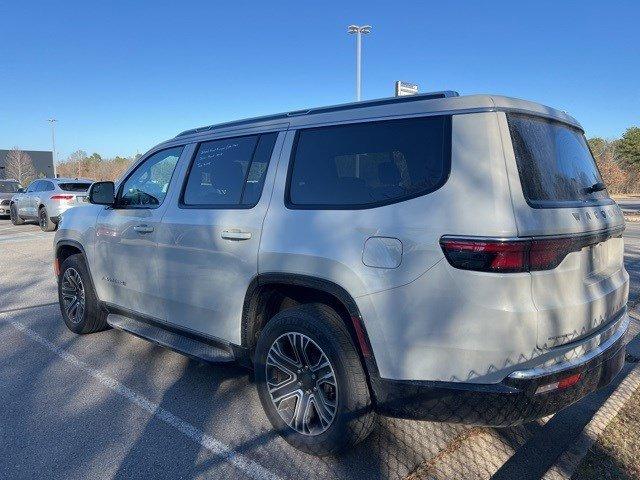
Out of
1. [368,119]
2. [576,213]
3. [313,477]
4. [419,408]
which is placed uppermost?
[368,119]

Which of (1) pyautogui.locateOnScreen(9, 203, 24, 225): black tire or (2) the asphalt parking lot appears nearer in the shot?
(2) the asphalt parking lot

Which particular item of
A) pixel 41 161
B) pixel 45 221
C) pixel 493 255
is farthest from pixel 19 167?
pixel 493 255

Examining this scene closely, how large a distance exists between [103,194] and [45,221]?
12.2m

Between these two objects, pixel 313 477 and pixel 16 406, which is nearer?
pixel 313 477

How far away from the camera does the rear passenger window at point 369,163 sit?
7.63 ft

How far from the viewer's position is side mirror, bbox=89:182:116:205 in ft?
13.6

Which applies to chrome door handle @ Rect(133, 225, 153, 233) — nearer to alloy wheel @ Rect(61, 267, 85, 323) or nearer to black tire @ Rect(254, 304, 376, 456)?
alloy wheel @ Rect(61, 267, 85, 323)

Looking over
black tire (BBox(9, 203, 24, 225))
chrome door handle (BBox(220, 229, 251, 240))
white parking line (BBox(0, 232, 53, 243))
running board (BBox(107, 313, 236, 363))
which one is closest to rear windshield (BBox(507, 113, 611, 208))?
chrome door handle (BBox(220, 229, 251, 240))

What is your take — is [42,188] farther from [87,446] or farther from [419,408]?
[419,408]

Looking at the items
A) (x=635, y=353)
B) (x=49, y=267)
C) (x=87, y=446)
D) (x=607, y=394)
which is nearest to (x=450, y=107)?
(x=607, y=394)

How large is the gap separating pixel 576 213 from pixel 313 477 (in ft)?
6.42

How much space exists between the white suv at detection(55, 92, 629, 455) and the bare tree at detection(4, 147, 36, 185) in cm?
5591

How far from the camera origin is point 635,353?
4188 mm

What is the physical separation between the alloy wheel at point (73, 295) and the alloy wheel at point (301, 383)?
274 cm
